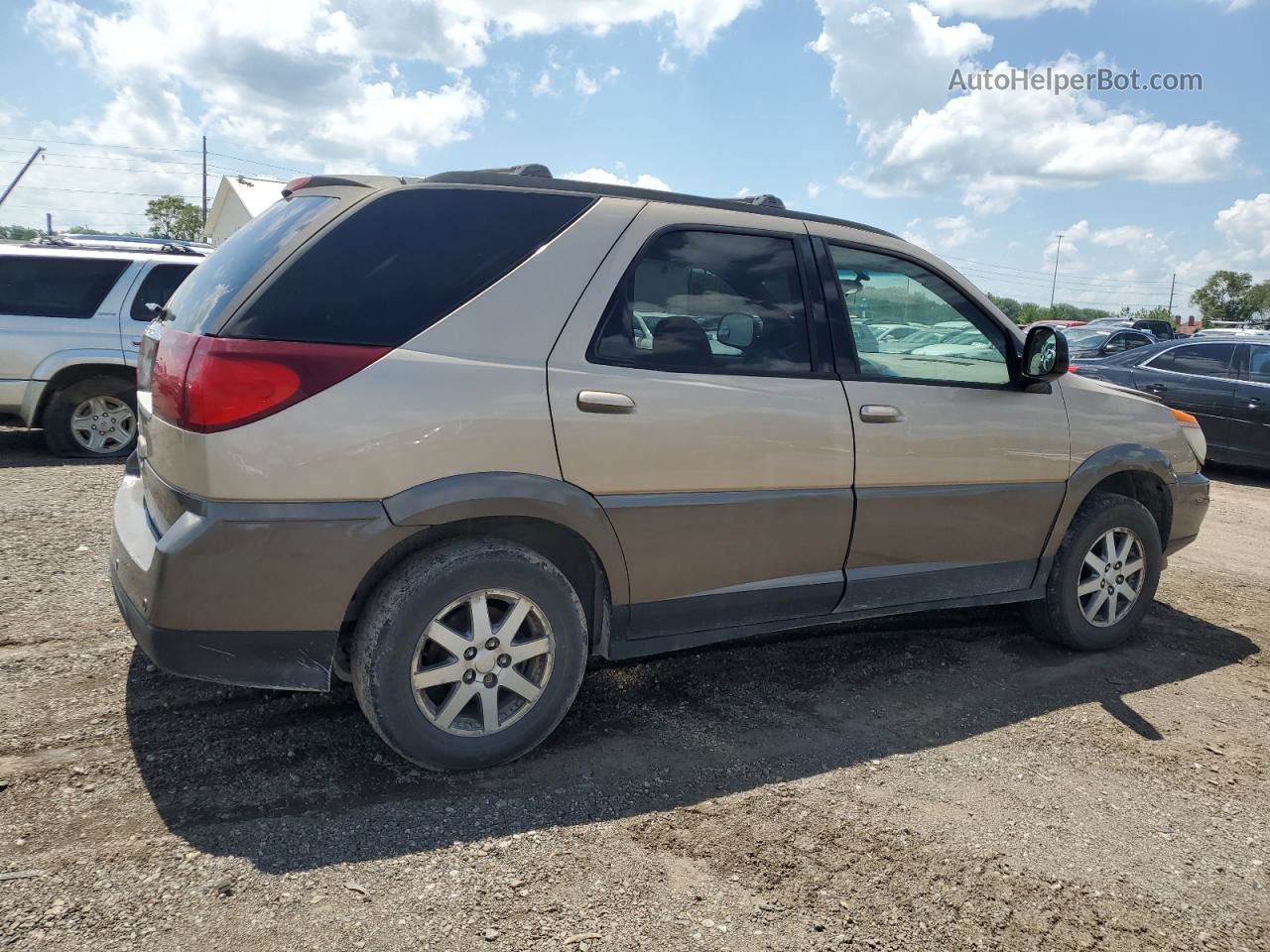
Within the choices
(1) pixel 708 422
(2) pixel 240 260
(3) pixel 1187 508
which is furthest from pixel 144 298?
(3) pixel 1187 508

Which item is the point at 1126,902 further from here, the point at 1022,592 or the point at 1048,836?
the point at 1022,592

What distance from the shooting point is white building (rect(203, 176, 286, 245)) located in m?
34.3

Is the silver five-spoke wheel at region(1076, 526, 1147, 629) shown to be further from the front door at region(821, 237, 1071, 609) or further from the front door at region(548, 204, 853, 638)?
the front door at region(548, 204, 853, 638)

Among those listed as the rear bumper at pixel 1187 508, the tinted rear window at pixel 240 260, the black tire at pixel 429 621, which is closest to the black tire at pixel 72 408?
the tinted rear window at pixel 240 260

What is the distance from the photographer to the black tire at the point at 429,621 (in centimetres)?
287

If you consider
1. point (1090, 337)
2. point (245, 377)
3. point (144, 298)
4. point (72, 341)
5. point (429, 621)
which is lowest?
point (429, 621)

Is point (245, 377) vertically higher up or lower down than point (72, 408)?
higher up

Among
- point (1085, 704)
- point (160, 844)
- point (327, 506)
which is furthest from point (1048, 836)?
point (160, 844)

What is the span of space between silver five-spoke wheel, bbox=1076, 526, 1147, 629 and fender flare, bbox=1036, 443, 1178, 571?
24 centimetres

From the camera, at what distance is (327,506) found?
9.00ft

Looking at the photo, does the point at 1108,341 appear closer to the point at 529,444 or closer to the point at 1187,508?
the point at 1187,508

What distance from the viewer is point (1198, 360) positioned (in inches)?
436

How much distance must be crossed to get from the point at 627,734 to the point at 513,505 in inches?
42.3

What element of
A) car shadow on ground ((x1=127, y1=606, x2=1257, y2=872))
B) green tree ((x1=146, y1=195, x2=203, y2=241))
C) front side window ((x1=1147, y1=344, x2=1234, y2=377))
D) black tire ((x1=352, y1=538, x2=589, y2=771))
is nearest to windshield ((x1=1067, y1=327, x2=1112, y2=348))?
front side window ((x1=1147, y1=344, x2=1234, y2=377))
